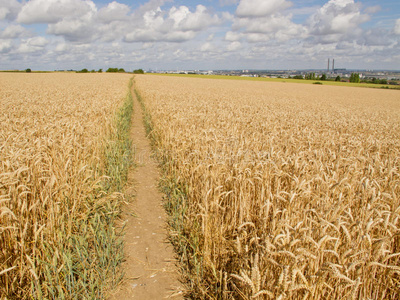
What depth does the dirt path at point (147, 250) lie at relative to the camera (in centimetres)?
306

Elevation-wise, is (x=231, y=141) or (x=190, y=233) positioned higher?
(x=231, y=141)

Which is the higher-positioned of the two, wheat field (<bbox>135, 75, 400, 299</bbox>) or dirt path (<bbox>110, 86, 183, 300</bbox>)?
wheat field (<bbox>135, 75, 400, 299</bbox>)

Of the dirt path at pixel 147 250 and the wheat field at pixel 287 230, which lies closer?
the wheat field at pixel 287 230

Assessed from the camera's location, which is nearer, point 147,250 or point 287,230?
point 287,230

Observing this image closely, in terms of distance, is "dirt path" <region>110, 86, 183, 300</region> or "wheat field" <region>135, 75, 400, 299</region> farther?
"dirt path" <region>110, 86, 183, 300</region>

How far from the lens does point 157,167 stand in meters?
7.48

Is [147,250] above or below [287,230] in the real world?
below

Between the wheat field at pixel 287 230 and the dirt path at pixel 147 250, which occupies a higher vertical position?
the wheat field at pixel 287 230

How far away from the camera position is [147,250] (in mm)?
3838

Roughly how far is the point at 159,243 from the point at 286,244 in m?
2.51

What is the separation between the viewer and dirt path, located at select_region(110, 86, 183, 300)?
3.06 meters

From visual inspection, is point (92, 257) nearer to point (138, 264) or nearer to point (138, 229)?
point (138, 264)

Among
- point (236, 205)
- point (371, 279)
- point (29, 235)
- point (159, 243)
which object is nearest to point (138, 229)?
point (159, 243)

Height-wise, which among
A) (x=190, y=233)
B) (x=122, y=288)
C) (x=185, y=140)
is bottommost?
(x=122, y=288)
